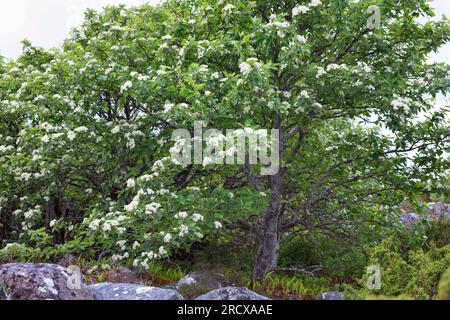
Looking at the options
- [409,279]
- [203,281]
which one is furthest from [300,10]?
[203,281]

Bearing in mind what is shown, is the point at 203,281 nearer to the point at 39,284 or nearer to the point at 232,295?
the point at 232,295

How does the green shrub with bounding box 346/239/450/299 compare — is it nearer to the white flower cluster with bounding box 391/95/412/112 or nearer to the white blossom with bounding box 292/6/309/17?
the white flower cluster with bounding box 391/95/412/112

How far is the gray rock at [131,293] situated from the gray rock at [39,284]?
538 millimetres

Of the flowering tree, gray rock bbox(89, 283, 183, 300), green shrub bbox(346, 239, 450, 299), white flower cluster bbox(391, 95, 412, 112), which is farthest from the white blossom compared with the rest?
gray rock bbox(89, 283, 183, 300)

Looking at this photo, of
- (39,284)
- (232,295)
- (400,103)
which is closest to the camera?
(39,284)

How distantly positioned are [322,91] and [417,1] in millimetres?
2667

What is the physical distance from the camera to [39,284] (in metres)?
7.24

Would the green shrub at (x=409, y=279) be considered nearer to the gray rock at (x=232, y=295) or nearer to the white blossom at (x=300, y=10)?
the gray rock at (x=232, y=295)

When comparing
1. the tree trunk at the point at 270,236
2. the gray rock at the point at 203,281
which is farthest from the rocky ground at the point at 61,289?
the tree trunk at the point at 270,236

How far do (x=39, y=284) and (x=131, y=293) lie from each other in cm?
147

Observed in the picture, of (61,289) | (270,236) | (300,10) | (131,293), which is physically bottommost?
(131,293)

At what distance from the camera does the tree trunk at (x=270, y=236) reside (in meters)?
10.9

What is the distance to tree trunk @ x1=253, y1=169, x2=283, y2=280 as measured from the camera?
427 inches

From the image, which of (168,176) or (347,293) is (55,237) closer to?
(168,176)
